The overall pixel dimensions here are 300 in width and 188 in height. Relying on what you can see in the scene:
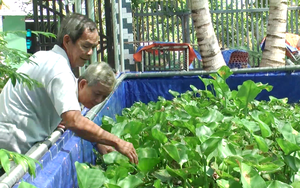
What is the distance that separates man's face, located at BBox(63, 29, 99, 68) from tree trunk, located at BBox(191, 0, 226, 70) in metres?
3.96

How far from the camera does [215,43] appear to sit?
6.19m

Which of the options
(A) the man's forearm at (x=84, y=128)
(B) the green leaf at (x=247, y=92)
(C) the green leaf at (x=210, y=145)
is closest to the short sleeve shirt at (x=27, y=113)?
(A) the man's forearm at (x=84, y=128)

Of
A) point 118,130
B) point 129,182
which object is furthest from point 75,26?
point 129,182

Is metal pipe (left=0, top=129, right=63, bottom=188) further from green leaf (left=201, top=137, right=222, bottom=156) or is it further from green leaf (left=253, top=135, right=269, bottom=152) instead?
green leaf (left=253, top=135, right=269, bottom=152)

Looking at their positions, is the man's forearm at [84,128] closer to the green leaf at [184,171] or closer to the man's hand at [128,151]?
the man's hand at [128,151]

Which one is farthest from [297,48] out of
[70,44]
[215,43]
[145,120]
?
[70,44]

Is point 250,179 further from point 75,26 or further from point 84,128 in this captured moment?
point 75,26

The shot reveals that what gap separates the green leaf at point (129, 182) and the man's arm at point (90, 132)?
0.93 ft

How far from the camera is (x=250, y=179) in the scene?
4.91ft

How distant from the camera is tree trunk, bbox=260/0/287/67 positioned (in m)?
6.66

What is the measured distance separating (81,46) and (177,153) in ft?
2.68

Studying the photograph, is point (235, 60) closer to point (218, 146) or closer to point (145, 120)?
point (145, 120)

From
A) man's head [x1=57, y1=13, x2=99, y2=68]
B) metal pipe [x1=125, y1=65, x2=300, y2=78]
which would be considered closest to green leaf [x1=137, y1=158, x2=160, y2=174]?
man's head [x1=57, y1=13, x2=99, y2=68]

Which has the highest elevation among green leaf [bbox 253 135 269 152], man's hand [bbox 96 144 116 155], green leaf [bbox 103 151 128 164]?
green leaf [bbox 253 135 269 152]
